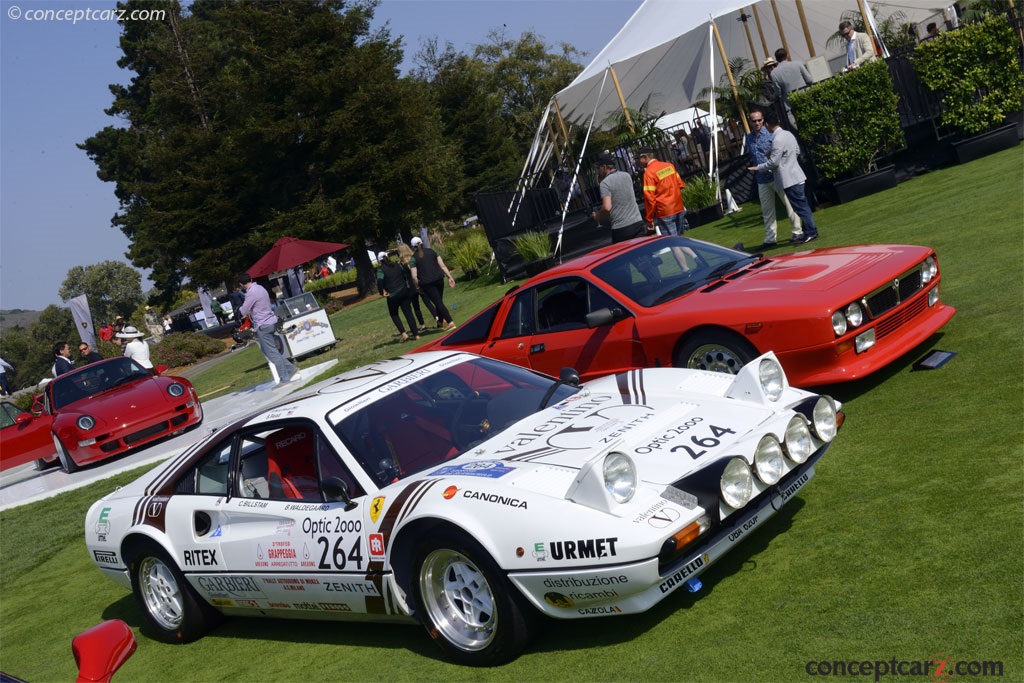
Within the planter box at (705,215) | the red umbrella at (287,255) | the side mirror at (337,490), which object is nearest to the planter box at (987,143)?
the planter box at (705,215)

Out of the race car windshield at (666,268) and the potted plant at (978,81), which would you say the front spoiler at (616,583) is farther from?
the potted plant at (978,81)

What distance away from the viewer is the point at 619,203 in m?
12.8

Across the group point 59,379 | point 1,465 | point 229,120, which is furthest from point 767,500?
point 229,120

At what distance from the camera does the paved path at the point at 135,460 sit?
13.4 metres

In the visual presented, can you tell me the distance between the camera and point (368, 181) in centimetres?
4356

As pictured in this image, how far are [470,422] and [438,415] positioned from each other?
181 mm

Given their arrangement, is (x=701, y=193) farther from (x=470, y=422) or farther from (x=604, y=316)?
(x=470, y=422)

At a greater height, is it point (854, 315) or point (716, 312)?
point (716, 312)

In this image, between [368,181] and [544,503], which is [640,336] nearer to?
[544,503]

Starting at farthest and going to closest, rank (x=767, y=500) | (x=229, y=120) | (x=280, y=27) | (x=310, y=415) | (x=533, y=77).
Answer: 1. (x=533, y=77)
2. (x=229, y=120)
3. (x=280, y=27)
4. (x=310, y=415)
5. (x=767, y=500)

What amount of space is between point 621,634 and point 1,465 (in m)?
14.9

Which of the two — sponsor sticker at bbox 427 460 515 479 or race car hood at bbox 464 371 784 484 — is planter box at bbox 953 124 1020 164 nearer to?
race car hood at bbox 464 371 784 484

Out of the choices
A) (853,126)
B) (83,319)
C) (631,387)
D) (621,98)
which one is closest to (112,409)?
(631,387)

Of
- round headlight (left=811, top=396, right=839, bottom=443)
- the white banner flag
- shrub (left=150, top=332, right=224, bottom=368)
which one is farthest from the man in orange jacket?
shrub (left=150, top=332, right=224, bottom=368)
